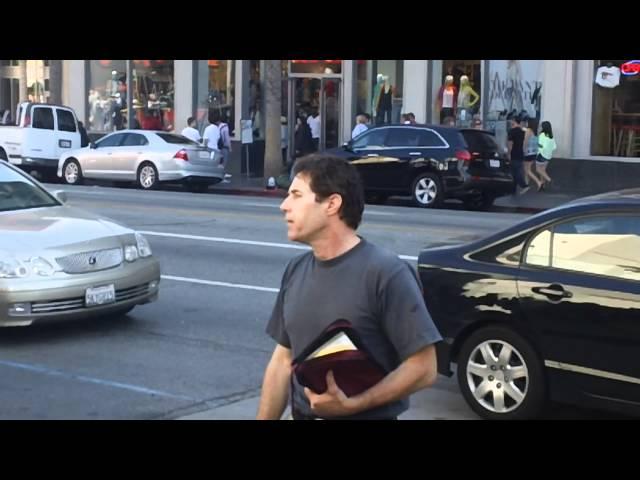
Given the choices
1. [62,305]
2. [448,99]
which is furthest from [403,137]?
[62,305]

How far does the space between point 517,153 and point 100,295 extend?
1599 cm

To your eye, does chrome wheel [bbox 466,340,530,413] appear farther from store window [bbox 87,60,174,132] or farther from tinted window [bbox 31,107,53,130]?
store window [bbox 87,60,174,132]

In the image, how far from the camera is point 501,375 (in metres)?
7.21

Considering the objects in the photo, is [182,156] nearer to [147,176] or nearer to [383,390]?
[147,176]

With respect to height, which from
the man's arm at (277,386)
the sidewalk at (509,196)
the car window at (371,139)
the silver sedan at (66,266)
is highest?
the car window at (371,139)

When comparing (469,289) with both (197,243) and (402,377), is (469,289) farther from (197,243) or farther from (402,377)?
(197,243)

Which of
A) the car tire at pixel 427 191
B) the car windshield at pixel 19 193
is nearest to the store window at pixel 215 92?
the car tire at pixel 427 191

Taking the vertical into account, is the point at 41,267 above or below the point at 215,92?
below

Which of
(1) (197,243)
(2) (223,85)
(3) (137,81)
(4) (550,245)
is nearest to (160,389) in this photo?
(4) (550,245)

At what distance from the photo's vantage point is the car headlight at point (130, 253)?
969 centimetres

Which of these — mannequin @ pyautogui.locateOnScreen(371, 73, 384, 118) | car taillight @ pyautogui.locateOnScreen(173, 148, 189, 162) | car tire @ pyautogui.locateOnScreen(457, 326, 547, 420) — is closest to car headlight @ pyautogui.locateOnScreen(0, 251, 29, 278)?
car tire @ pyautogui.locateOnScreen(457, 326, 547, 420)

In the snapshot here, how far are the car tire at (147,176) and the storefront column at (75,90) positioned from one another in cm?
1075

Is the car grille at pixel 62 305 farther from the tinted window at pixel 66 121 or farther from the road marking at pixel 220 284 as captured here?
the tinted window at pixel 66 121

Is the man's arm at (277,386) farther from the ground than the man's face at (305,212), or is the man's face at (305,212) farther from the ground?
the man's face at (305,212)
